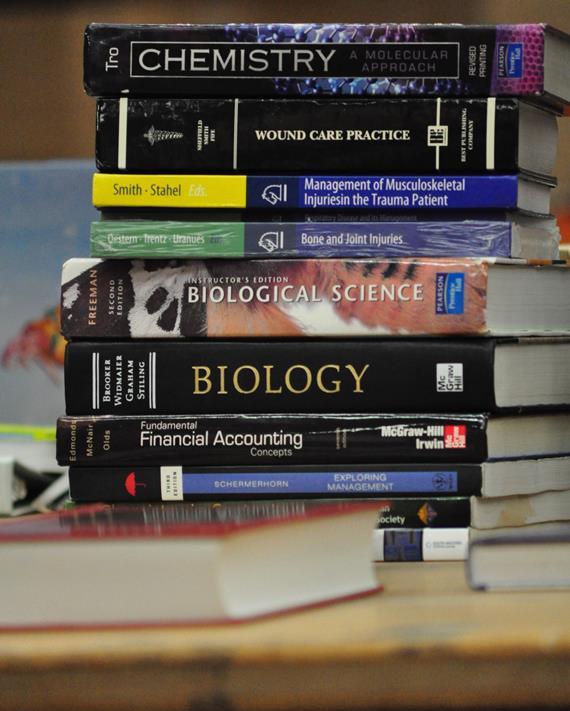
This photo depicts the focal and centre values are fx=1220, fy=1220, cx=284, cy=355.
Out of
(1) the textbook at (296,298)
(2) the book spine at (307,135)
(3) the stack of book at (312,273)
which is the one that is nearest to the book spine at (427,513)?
(3) the stack of book at (312,273)

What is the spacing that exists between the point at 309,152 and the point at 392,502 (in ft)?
0.76

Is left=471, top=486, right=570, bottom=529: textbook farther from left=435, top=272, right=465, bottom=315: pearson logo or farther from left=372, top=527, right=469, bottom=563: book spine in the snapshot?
left=435, top=272, right=465, bottom=315: pearson logo

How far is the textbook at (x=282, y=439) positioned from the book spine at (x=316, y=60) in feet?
0.70

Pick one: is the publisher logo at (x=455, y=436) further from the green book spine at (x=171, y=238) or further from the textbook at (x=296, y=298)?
the green book spine at (x=171, y=238)

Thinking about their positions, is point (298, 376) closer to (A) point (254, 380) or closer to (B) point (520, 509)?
(A) point (254, 380)

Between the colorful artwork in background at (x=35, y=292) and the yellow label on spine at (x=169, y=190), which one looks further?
the colorful artwork in background at (x=35, y=292)

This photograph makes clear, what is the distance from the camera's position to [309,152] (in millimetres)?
793

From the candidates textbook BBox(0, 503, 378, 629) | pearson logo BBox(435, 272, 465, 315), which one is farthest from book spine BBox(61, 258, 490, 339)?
textbook BBox(0, 503, 378, 629)

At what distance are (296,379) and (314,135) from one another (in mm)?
159

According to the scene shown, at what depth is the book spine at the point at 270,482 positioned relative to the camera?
30.7 inches

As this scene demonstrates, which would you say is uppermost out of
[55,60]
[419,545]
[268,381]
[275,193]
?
[55,60]

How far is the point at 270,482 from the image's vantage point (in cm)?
79

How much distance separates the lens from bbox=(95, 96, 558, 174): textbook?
2.57ft

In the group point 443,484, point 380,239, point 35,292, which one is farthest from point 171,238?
point 35,292
